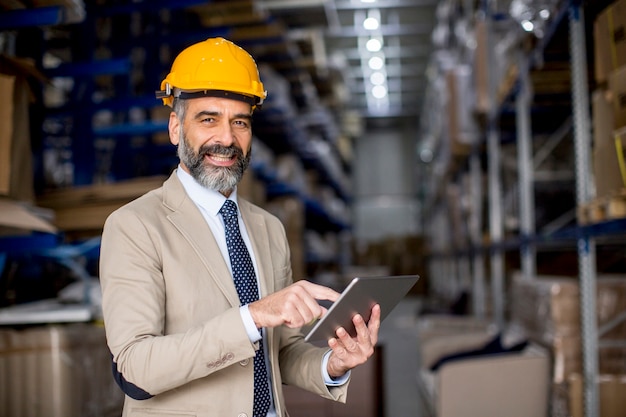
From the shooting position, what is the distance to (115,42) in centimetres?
555

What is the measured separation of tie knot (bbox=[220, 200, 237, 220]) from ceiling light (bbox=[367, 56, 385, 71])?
13912mm

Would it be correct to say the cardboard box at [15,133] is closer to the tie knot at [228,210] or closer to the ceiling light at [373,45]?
the tie knot at [228,210]

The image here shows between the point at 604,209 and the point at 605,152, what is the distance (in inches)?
11.7

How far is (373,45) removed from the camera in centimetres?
1446

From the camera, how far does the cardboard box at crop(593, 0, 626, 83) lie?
9.19 ft

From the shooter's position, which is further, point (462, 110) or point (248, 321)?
point (462, 110)

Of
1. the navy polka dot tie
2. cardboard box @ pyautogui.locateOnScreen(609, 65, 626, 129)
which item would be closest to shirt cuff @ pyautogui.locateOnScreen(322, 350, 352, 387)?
the navy polka dot tie

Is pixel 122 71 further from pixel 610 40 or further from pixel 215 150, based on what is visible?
pixel 610 40

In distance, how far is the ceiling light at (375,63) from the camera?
15.4m

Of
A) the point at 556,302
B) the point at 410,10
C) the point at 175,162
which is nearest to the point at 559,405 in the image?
the point at 556,302

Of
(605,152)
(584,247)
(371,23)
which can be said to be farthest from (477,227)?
(371,23)

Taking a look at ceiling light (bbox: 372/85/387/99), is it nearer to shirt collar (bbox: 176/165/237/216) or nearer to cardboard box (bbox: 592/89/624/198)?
cardboard box (bbox: 592/89/624/198)

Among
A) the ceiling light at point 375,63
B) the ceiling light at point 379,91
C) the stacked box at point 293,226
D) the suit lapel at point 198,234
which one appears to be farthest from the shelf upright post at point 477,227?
the ceiling light at point 379,91

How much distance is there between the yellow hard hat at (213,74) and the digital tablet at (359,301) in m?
0.67
